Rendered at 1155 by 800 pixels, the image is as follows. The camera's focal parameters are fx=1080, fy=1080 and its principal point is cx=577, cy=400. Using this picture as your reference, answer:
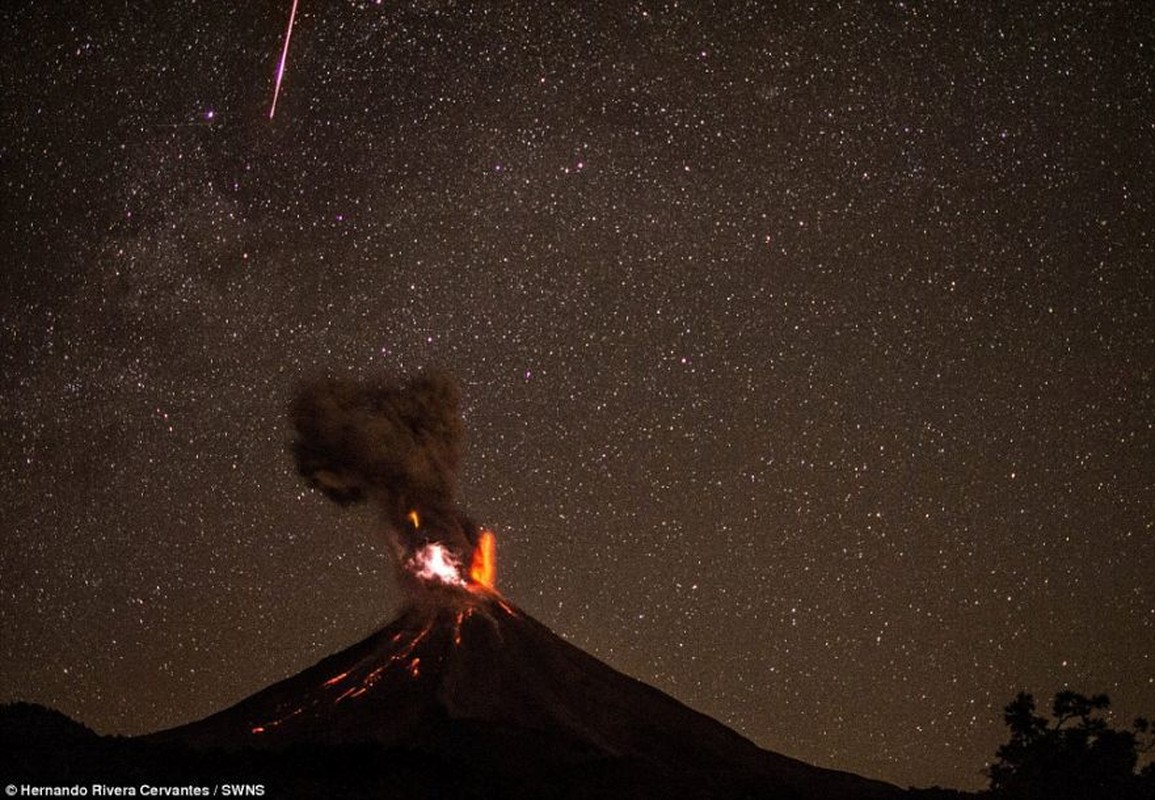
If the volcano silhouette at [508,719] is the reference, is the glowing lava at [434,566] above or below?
above

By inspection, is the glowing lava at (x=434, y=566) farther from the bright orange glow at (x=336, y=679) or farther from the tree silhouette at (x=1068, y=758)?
the tree silhouette at (x=1068, y=758)

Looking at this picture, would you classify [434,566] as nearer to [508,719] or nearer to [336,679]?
[336,679]

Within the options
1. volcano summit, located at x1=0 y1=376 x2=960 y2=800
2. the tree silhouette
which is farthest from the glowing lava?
the tree silhouette

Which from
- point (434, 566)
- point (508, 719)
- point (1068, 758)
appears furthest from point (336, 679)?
point (1068, 758)

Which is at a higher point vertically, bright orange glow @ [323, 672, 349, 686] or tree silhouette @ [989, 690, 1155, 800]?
bright orange glow @ [323, 672, 349, 686]

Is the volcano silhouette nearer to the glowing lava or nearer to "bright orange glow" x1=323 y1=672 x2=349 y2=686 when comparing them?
"bright orange glow" x1=323 y1=672 x2=349 y2=686

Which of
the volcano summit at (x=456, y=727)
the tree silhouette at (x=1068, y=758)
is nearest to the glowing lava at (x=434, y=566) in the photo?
the volcano summit at (x=456, y=727)
